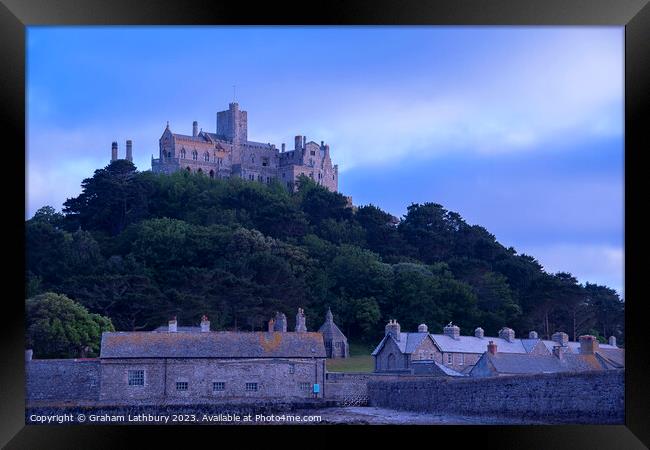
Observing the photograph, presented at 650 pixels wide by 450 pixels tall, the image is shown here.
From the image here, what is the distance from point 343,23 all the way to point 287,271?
14611 millimetres

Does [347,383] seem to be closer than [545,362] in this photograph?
Yes

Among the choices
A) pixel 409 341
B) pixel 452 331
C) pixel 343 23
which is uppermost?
pixel 343 23

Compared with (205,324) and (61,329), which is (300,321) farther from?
(61,329)

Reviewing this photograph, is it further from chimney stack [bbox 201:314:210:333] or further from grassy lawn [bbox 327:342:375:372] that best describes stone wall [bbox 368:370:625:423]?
chimney stack [bbox 201:314:210:333]

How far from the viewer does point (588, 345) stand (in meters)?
17.9

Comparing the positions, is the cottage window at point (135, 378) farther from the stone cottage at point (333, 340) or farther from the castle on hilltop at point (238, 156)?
the castle on hilltop at point (238, 156)

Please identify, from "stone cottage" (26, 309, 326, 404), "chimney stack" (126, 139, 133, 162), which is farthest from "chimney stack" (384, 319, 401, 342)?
"chimney stack" (126, 139, 133, 162)

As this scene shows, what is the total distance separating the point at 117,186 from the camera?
2412 centimetres

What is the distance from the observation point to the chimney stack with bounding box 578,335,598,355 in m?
17.8

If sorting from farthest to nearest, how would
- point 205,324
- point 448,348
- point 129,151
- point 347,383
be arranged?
1. point 129,151
2. point 205,324
3. point 448,348
4. point 347,383

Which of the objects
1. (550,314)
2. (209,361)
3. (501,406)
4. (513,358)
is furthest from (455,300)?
(501,406)

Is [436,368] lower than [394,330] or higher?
lower

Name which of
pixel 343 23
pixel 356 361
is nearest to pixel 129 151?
pixel 356 361

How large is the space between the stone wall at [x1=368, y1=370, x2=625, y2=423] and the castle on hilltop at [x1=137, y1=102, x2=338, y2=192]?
1419 centimetres
